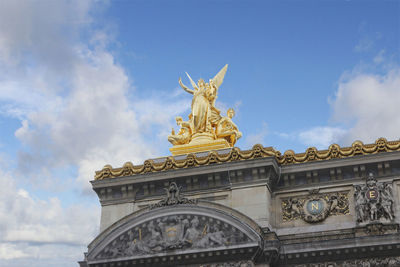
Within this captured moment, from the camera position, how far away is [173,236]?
3023 centimetres

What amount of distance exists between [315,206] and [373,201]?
247 centimetres

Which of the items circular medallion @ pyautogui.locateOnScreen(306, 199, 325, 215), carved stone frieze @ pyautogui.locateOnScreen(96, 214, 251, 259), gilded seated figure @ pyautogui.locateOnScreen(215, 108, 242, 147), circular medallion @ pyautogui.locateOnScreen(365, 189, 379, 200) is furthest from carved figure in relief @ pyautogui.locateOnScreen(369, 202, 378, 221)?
gilded seated figure @ pyautogui.locateOnScreen(215, 108, 242, 147)

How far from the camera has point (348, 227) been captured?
29484mm

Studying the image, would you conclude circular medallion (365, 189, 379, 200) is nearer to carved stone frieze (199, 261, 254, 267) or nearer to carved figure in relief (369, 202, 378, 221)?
carved figure in relief (369, 202, 378, 221)

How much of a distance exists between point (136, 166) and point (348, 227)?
9.82 meters

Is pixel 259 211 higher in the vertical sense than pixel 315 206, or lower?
lower

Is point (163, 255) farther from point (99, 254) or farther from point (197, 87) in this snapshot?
point (197, 87)

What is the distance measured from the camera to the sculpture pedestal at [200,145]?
34.3 m

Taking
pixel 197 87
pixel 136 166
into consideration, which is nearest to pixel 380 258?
pixel 136 166

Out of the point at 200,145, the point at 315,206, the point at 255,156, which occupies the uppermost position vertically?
the point at 200,145

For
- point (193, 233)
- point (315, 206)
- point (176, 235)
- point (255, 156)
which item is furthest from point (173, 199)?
→ point (315, 206)

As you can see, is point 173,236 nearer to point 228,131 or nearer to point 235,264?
point 235,264

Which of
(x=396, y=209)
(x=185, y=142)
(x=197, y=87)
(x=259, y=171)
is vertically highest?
(x=197, y=87)

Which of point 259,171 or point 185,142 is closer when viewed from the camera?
Answer: point 259,171
